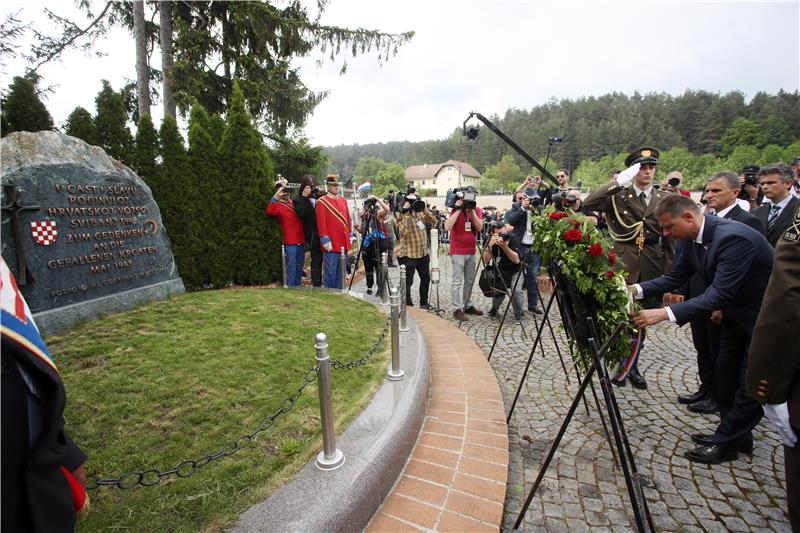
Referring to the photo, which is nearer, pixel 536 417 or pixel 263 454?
pixel 263 454

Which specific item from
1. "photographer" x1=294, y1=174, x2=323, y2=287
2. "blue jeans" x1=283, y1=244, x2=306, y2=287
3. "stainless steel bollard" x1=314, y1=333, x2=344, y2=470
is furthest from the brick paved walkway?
"blue jeans" x1=283, y1=244, x2=306, y2=287

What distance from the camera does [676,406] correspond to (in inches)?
148

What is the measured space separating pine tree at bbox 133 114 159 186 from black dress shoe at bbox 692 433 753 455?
8.38 meters

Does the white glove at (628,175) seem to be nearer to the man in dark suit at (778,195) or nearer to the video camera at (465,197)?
the man in dark suit at (778,195)

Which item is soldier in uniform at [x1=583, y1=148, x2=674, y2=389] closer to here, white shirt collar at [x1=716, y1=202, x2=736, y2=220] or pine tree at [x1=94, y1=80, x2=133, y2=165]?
white shirt collar at [x1=716, y1=202, x2=736, y2=220]

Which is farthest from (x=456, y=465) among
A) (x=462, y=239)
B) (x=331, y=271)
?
(x=331, y=271)

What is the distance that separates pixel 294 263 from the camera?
753cm

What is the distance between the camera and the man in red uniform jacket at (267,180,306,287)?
727cm

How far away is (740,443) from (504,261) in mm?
4172

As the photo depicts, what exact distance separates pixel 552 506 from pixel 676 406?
7.30ft

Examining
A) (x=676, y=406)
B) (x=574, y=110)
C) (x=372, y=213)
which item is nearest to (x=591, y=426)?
(x=676, y=406)

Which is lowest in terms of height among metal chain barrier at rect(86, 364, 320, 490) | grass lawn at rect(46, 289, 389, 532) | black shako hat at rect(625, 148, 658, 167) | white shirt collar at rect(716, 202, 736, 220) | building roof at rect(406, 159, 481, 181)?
grass lawn at rect(46, 289, 389, 532)

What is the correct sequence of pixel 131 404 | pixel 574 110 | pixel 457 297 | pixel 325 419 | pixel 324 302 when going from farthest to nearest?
pixel 574 110 → pixel 457 297 → pixel 324 302 → pixel 131 404 → pixel 325 419

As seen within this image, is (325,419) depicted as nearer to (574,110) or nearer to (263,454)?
(263,454)
